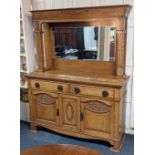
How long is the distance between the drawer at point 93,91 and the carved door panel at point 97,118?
9 cm

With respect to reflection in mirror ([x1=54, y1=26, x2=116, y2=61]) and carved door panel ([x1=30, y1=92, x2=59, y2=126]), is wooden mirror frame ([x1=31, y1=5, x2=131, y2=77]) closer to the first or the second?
reflection in mirror ([x1=54, y1=26, x2=116, y2=61])

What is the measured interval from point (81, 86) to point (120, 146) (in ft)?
2.90

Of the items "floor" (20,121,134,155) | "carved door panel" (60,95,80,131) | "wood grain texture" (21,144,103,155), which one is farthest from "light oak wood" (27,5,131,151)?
"wood grain texture" (21,144,103,155)

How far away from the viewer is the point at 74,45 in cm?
278

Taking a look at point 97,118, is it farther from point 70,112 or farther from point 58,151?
point 58,151

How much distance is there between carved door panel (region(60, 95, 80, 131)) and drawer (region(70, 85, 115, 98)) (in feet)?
0.37

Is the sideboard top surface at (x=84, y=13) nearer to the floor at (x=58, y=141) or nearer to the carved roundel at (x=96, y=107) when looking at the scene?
the carved roundel at (x=96, y=107)

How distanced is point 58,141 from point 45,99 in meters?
0.58

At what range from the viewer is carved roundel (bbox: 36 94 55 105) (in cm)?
267

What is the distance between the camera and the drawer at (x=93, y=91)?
227 centimetres

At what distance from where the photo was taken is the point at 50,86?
8.59 feet

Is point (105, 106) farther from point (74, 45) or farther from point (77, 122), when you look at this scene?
point (74, 45)

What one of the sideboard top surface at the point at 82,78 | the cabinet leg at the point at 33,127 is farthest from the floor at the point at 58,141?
the sideboard top surface at the point at 82,78
